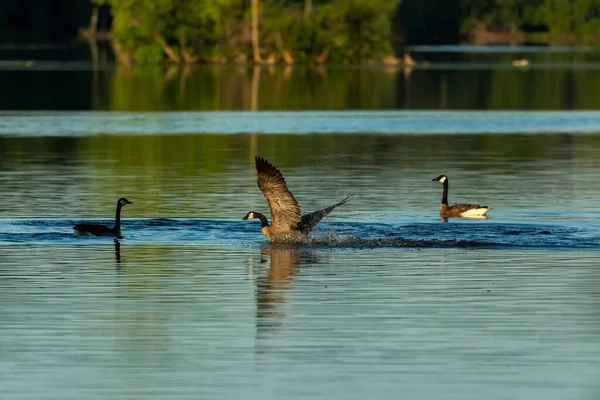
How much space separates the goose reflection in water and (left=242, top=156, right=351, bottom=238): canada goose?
38 centimetres

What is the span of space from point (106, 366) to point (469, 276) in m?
6.97

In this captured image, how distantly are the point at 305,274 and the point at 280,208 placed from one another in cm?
312

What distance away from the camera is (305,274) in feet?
72.6

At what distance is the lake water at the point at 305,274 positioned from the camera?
1563 cm

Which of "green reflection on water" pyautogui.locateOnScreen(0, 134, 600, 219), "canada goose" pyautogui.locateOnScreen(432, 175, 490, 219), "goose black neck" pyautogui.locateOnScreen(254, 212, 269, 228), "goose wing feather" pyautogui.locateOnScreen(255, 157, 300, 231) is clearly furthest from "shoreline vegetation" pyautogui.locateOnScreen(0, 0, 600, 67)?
"goose wing feather" pyautogui.locateOnScreen(255, 157, 300, 231)

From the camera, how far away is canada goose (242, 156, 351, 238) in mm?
24375

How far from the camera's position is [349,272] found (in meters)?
22.3

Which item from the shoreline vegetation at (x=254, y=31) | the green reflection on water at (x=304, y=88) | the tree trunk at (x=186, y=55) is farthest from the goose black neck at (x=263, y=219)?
the tree trunk at (x=186, y=55)

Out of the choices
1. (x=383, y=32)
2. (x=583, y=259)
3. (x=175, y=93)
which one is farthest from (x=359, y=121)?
(x=383, y=32)

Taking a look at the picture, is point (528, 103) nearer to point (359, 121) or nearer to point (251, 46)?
point (359, 121)

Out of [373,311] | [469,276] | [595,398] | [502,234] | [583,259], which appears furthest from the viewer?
[502,234]

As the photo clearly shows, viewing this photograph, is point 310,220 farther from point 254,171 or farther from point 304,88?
point 304,88

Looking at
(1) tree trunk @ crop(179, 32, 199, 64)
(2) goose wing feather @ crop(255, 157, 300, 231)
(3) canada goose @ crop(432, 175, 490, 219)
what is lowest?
(3) canada goose @ crop(432, 175, 490, 219)

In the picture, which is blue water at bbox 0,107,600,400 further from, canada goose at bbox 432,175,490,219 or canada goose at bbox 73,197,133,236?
canada goose at bbox 432,175,490,219
